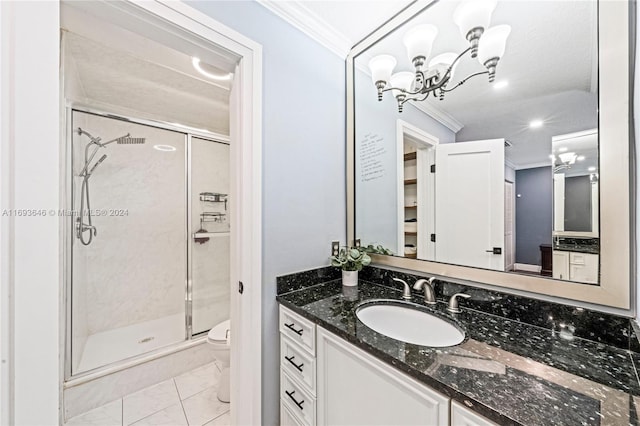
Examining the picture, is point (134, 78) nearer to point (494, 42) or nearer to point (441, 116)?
point (441, 116)

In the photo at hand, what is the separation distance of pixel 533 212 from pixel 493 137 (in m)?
0.35

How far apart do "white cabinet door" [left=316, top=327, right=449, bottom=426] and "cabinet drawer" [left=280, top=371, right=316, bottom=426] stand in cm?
5

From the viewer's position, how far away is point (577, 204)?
0.84 m

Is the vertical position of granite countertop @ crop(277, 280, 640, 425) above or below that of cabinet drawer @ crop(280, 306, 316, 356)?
above

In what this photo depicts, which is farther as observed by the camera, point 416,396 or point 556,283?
point 556,283

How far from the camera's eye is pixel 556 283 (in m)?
0.88

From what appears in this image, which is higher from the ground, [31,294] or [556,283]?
[31,294]

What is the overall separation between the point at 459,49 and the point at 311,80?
0.76 m

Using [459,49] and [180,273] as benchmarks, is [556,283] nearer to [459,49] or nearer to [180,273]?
[459,49]

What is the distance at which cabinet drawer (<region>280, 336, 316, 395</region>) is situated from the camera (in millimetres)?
1032

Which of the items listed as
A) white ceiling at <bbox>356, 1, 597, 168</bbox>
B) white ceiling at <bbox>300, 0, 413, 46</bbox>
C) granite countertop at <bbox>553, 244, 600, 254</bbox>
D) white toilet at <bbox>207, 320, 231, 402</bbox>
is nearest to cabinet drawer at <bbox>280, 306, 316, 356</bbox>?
white toilet at <bbox>207, 320, 231, 402</bbox>

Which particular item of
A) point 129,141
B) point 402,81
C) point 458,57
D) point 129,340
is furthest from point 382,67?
point 129,340

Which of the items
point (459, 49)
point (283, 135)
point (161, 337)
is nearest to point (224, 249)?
point (161, 337)

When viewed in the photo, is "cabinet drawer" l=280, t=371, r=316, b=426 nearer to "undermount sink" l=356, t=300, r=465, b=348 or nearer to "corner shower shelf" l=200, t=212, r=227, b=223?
"undermount sink" l=356, t=300, r=465, b=348
